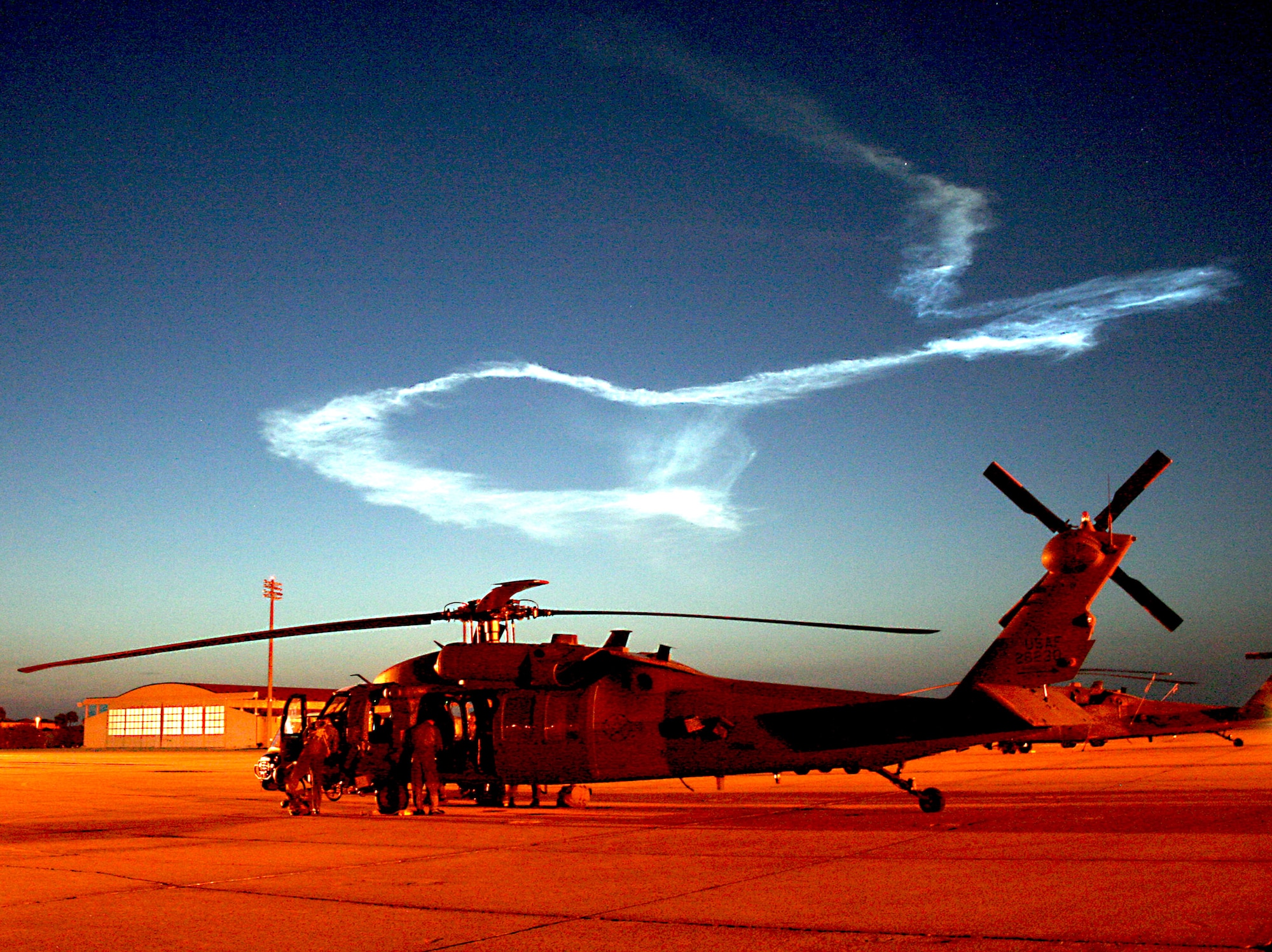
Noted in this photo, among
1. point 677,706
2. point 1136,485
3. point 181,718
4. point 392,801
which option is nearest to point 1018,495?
point 1136,485

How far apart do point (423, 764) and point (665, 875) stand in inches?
301

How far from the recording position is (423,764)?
53.2ft

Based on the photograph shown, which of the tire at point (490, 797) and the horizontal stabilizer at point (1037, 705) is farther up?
the horizontal stabilizer at point (1037, 705)

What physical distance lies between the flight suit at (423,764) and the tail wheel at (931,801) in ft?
24.2

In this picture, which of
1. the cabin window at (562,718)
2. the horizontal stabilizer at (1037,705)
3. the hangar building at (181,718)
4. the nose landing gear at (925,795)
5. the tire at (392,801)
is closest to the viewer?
the horizontal stabilizer at (1037,705)

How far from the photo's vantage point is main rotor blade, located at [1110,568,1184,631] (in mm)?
15297

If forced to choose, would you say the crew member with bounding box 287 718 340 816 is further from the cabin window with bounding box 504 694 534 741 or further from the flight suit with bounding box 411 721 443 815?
the cabin window with bounding box 504 694 534 741

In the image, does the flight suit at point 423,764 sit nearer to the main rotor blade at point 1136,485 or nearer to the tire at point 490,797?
the tire at point 490,797

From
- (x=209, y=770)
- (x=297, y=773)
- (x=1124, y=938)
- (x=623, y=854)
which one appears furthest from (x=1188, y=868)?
(x=209, y=770)

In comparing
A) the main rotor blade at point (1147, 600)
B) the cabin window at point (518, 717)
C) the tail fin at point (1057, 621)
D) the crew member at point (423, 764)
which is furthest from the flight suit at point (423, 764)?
the main rotor blade at point (1147, 600)

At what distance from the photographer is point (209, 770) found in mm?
34594

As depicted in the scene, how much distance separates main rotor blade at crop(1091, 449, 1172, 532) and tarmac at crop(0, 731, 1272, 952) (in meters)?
4.18

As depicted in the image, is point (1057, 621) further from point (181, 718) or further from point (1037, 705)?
point (181, 718)

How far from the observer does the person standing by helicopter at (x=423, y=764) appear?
637 inches
